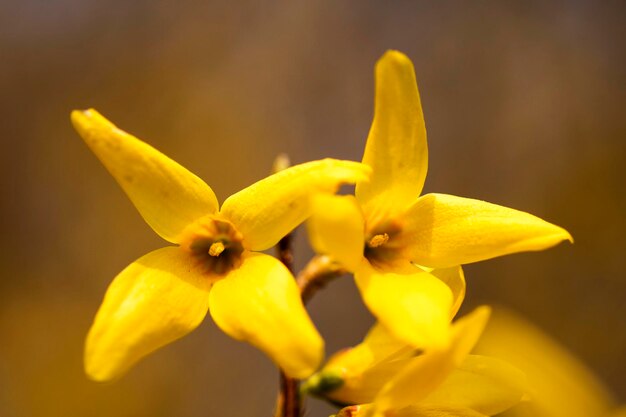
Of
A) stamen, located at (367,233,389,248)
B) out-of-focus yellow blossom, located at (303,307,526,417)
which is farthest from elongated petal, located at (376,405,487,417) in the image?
stamen, located at (367,233,389,248)

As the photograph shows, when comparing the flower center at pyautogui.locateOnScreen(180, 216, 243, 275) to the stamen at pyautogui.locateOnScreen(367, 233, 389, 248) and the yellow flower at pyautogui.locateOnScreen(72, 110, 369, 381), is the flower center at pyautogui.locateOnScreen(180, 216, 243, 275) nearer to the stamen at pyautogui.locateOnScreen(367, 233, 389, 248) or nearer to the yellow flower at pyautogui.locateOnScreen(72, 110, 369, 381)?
the yellow flower at pyautogui.locateOnScreen(72, 110, 369, 381)

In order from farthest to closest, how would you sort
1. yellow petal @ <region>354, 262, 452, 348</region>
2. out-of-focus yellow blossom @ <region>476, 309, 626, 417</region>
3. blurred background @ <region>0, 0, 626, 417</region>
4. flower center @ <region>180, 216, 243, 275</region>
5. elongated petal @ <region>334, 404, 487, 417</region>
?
blurred background @ <region>0, 0, 626, 417</region>, out-of-focus yellow blossom @ <region>476, 309, 626, 417</region>, flower center @ <region>180, 216, 243, 275</region>, elongated petal @ <region>334, 404, 487, 417</region>, yellow petal @ <region>354, 262, 452, 348</region>

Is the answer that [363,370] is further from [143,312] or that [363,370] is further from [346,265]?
[143,312]

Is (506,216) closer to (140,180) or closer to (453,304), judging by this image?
(453,304)

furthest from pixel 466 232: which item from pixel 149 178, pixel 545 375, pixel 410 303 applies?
pixel 545 375

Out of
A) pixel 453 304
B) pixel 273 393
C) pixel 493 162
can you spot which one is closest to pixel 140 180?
pixel 453 304
